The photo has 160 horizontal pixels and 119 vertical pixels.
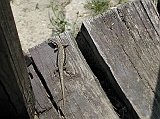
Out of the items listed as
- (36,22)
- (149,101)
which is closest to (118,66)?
(149,101)

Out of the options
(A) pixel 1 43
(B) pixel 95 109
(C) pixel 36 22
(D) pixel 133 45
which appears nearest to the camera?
(A) pixel 1 43

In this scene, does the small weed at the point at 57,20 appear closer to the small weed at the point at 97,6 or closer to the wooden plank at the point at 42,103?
the small weed at the point at 97,6

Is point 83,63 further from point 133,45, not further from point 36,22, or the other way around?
point 36,22

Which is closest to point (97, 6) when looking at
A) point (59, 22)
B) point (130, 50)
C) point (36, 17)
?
point (59, 22)

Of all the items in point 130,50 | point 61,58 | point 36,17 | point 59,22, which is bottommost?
point 130,50

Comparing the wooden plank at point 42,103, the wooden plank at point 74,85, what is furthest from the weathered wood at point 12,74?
the wooden plank at point 74,85

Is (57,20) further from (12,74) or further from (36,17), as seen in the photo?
(12,74)
